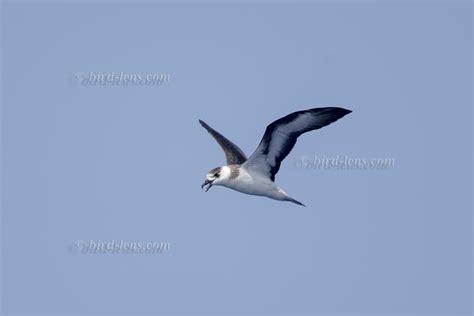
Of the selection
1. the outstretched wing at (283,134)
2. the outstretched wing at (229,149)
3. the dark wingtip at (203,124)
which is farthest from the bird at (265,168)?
the dark wingtip at (203,124)

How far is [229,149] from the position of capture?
88.7ft

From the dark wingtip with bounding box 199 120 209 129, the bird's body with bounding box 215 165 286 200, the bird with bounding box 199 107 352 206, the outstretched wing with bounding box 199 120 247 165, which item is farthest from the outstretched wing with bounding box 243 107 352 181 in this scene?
the dark wingtip with bounding box 199 120 209 129

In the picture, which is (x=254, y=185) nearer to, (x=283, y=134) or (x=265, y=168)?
(x=265, y=168)

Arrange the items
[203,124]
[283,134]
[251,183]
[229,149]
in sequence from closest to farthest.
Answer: [283,134], [251,183], [229,149], [203,124]

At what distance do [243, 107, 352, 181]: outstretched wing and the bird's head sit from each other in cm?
54

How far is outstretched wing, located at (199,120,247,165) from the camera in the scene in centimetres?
2658

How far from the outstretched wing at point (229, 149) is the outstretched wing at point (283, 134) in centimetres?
173

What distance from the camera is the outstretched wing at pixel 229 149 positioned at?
2658 centimetres

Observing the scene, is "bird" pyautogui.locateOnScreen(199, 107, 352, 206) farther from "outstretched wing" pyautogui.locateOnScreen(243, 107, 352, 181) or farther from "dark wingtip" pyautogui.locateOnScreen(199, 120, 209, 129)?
"dark wingtip" pyautogui.locateOnScreen(199, 120, 209, 129)

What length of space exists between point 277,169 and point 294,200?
858 mm

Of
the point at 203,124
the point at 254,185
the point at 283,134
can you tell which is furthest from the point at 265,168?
the point at 203,124

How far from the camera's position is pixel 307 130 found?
23.9m

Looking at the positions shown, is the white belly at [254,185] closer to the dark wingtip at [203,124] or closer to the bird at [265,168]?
the bird at [265,168]

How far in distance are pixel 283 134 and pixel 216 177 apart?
1984 millimetres
